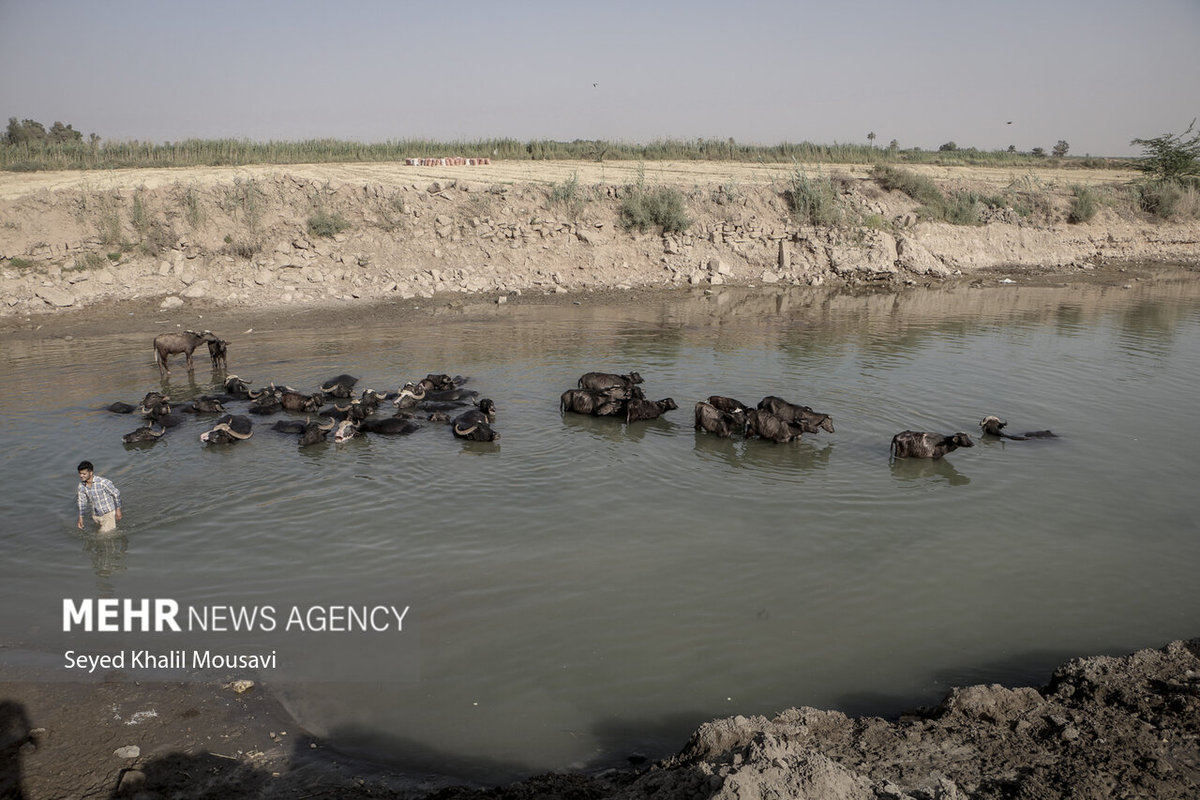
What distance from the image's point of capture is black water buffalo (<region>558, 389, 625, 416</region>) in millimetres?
14438

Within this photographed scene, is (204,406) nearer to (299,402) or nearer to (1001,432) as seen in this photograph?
(299,402)

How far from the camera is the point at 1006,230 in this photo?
35281 millimetres

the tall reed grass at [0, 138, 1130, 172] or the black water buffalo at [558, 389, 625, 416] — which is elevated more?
the tall reed grass at [0, 138, 1130, 172]

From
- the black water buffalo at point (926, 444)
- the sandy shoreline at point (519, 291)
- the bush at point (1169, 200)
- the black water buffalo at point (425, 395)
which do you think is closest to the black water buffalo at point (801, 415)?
the black water buffalo at point (926, 444)

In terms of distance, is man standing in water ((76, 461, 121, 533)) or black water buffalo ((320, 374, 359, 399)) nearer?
man standing in water ((76, 461, 121, 533))

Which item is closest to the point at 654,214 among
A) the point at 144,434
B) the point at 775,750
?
the point at 144,434

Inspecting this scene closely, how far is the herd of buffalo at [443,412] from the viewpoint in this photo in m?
13.1

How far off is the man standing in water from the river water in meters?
0.23

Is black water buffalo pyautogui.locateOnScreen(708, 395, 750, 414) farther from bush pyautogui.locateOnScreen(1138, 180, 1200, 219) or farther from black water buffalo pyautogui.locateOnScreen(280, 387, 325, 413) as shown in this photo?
bush pyautogui.locateOnScreen(1138, 180, 1200, 219)

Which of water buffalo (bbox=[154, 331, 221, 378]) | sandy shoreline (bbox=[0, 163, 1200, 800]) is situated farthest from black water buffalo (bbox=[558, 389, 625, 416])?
water buffalo (bbox=[154, 331, 221, 378])

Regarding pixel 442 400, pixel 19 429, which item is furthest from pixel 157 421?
pixel 442 400

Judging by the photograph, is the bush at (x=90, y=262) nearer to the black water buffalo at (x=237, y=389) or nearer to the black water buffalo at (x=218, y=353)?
the black water buffalo at (x=218, y=353)

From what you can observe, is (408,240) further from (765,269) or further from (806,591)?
(806,591)

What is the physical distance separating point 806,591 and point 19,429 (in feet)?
43.1
